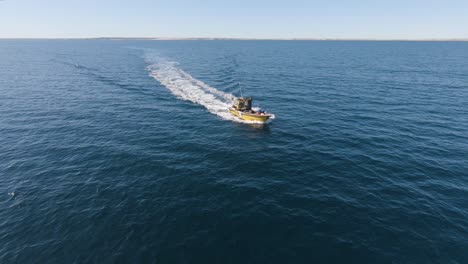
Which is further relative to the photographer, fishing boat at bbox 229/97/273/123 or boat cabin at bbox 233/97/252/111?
boat cabin at bbox 233/97/252/111

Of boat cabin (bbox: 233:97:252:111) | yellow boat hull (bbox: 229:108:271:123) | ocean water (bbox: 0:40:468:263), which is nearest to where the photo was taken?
ocean water (bbox: 0:40:468:263)

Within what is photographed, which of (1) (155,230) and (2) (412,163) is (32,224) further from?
(2) (412,163)

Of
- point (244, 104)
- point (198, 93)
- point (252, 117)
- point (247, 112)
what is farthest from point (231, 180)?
point (198, 93)

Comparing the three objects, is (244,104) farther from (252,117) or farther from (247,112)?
(252,117)

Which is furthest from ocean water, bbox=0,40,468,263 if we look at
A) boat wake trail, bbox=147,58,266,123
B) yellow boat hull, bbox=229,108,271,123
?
yellow boat hull, bbox=229,108,271,123

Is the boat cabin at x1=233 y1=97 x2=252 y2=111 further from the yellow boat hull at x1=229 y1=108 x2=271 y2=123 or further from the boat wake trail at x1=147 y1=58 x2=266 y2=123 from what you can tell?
the boat wake trail at x1=147 y1=58 x2=266 y2=123
